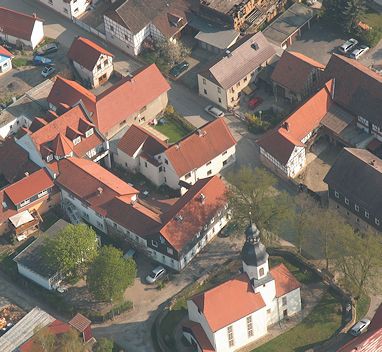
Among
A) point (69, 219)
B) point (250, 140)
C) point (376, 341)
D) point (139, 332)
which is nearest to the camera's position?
point (376, 341)

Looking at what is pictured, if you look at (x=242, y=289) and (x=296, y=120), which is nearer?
(x=242, y=289)

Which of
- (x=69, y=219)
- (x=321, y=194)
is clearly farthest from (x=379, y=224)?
(x=69, y=219)

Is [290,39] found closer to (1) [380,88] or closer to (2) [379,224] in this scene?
(1) [380,88]

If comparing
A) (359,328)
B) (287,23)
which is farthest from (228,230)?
(287,23)

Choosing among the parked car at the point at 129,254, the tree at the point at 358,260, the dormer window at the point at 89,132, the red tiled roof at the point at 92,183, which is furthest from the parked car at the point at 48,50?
the tree at the point at 358,260

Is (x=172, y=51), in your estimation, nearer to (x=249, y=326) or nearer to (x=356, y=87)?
(x=356, y=87)

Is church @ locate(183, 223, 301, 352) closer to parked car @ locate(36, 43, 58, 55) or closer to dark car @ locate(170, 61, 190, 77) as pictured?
dark car @ locate(170, 61, 190, 77)

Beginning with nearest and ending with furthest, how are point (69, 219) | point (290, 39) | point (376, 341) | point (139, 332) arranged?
point (376, 341)
point (139, 332)
point (69, 219)
point (290, 39)
